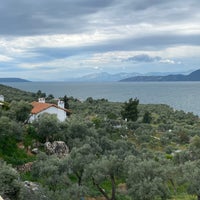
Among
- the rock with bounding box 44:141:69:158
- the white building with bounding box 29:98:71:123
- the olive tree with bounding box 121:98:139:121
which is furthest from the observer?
the olive tree with bounding box 121:98:139:121

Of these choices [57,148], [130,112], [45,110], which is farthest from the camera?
[130,112]

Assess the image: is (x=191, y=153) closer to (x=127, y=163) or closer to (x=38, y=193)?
(x=127, y=163)

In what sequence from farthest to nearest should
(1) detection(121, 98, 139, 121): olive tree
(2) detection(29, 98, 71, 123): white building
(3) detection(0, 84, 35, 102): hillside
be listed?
(3) detection(0, 84, 35, 102): hillside → (1) detection(121, 98, 139, 121): olive tree → (2) detection(29, 98, 71, 123): white building

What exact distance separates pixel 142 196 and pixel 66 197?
A: 6104 millimetres

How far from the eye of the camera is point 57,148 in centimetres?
4491

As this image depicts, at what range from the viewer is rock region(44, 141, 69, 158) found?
44.4 m

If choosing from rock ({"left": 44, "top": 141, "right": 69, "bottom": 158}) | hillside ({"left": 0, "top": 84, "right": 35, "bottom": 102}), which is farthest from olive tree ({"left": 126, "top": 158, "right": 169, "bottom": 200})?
hillside ({"left": 0, "top": 84, "right": 35, "bottom": 102})

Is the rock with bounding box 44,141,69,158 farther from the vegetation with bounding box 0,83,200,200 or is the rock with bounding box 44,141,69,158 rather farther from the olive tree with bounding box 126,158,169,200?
the olive tree with bounding box 126,158,169,200

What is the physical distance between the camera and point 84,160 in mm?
35031

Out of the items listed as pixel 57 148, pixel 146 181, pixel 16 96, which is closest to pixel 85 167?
pixel 146 181

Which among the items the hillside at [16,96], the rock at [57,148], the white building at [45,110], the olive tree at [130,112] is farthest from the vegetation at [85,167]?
the hillside at [16,96]

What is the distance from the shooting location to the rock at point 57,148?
44.4m

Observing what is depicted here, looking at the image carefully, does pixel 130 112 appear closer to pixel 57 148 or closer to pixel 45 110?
pixel 45 110

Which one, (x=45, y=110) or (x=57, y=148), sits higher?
(x=45, y=110)
